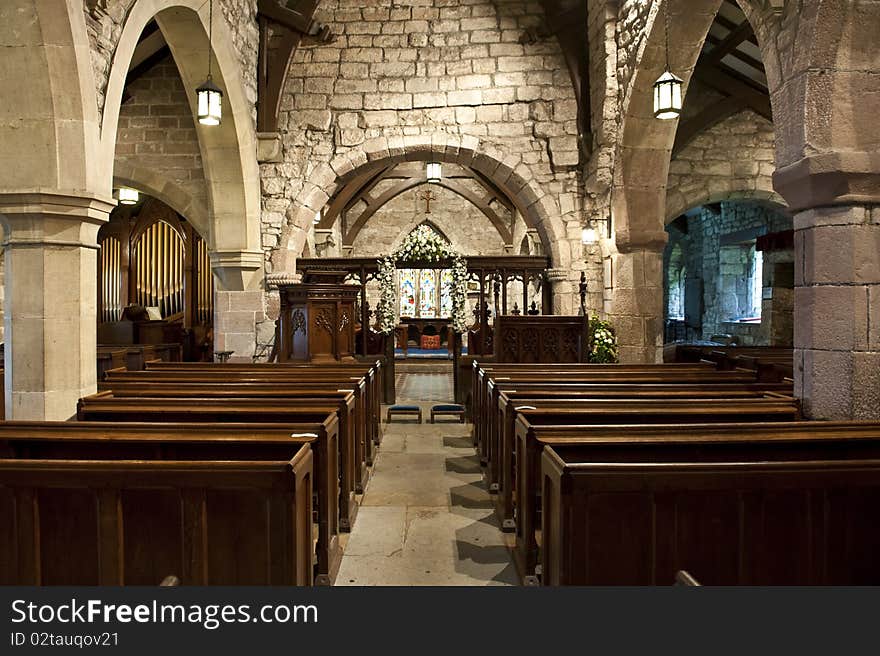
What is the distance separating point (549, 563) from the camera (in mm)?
2297

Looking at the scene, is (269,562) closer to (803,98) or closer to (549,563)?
(549,563)

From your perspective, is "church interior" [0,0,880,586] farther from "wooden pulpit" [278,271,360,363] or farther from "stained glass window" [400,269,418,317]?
"stained glass window" [400,269,418,317]

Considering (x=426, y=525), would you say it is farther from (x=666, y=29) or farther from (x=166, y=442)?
(x=666, y=29)

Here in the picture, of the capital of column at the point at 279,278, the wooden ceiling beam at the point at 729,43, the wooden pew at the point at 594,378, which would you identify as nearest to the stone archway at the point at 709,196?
the wooden ceiling beam at the point at 729,43

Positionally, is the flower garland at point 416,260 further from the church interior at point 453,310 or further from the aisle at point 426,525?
the aisle at point 426,525

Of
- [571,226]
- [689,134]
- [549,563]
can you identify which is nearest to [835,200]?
[549,563]

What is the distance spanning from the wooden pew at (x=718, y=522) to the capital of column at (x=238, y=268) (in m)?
7.51

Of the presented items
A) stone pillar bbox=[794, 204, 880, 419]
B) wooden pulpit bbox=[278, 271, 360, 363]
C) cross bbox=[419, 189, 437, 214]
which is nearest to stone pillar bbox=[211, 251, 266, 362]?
wooden pulpit bbox=[278, 271, 360, 363]

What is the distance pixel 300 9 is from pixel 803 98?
24.3 feet

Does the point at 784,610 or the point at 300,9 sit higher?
the point at 300,9

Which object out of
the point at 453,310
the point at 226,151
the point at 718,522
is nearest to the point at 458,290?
the point at 453,310

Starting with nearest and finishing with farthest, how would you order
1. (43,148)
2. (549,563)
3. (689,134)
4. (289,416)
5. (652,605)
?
(652,605), (549,563), (289,416), (43,148), (689,134)

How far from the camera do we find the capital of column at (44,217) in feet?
13.4

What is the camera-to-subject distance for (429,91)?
360 inches
